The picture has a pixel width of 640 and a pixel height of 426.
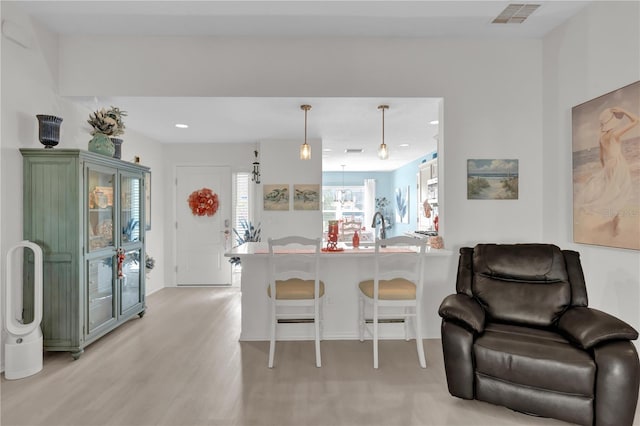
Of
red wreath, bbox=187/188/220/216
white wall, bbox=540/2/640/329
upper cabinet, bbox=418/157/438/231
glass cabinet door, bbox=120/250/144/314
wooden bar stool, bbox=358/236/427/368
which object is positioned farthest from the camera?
upper cabinet, bbox=418/157/438/231

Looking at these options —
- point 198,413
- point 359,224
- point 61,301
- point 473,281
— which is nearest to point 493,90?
point 473,281

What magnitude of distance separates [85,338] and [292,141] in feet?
12.2

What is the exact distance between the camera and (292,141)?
18.1 ft

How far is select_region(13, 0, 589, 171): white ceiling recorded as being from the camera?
9.30 ft

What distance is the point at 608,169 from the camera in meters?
2.57

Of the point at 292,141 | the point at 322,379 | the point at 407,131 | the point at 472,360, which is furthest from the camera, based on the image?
the point at 292,141

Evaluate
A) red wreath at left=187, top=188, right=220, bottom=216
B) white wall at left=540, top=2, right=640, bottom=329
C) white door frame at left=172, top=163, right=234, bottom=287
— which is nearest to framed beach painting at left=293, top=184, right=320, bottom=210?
white door frame at left=172, top=163, right=234, bottom=287

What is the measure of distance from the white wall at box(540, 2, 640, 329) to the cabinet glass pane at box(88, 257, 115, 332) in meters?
4.27

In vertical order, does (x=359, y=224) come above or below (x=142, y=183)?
below

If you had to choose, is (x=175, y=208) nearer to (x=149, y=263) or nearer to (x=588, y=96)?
(x=149, y=263)

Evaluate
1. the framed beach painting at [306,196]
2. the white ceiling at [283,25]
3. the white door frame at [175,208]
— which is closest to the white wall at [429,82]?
the white ceiling at [283,25]

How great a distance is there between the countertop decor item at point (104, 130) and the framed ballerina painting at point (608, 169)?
4.22m

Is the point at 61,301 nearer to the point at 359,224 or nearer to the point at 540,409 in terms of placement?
the point at 540,409

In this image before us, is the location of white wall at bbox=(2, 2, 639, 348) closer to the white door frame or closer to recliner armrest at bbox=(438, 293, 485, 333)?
recliner armrest at bbox=(438, 293, 485, 333)
